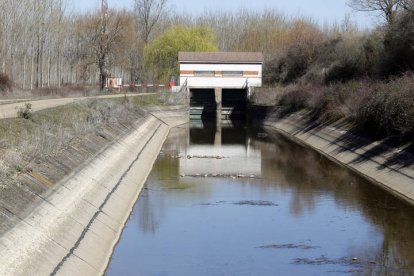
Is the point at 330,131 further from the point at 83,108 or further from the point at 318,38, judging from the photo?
the point at 318,38

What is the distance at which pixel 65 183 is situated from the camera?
19.1 metres

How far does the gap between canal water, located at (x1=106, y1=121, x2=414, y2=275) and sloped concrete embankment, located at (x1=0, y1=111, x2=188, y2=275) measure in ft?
1.80

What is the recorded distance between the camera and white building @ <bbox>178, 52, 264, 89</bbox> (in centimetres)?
7312

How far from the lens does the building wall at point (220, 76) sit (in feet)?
240

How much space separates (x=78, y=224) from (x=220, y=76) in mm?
57275

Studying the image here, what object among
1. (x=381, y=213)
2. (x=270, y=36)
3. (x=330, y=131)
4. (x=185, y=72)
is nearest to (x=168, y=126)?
(x=185, y=72)

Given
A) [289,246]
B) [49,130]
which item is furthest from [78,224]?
[49,130]

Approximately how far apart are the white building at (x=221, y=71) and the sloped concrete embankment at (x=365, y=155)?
2032 cm

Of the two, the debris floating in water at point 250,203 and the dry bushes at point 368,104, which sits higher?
the dry bushes at point 368,104

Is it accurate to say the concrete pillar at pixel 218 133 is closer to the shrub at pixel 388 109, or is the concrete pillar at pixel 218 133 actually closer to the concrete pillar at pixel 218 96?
the concrete pillar at pixel 218 96

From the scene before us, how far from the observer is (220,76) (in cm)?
7325

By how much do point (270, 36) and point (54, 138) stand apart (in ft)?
279

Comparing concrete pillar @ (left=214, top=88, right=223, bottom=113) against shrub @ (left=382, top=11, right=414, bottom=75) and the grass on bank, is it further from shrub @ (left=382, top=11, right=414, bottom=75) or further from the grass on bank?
the grass on bank

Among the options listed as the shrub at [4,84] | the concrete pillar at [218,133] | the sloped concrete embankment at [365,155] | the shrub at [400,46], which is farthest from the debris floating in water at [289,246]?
the shrub at [4,84]
